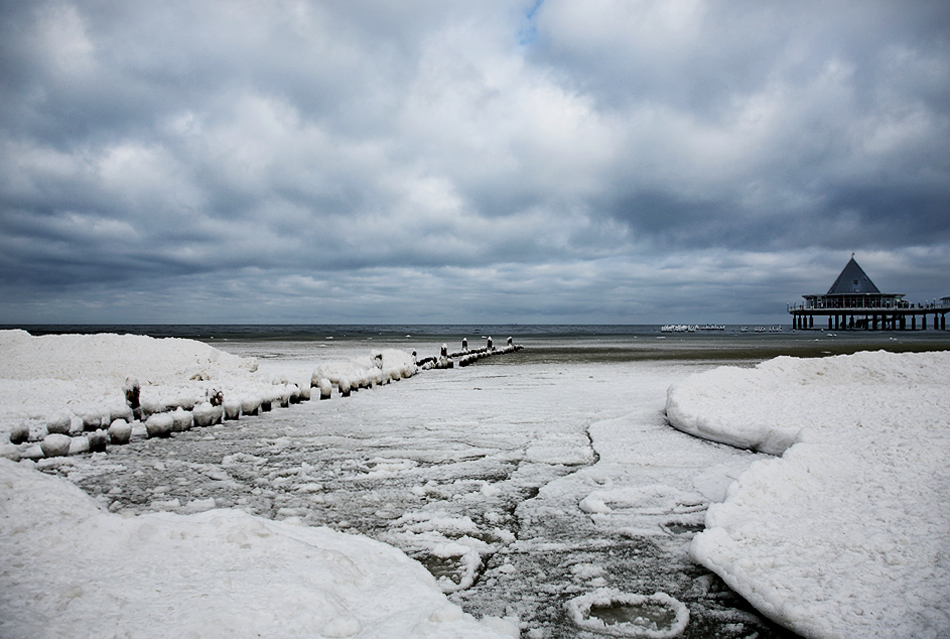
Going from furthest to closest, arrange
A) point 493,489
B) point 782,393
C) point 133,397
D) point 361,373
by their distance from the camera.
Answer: point 361,373, point 133,397, point 782,393, point 493,489

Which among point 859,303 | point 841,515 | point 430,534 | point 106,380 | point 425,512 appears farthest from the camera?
point 859,303

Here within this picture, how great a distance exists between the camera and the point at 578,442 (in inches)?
273

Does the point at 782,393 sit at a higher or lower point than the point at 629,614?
higher

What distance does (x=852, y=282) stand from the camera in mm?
72562

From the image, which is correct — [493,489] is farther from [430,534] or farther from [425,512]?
[430,534]

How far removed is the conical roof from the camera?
71.8 m

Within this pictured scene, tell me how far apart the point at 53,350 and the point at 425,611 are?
17.6 metres

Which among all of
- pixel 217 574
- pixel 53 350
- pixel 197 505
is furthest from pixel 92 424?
pixel 53 350

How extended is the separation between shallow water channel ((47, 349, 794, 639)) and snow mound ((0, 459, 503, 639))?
0.42 meters

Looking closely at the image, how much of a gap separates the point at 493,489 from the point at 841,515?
8.80 feet

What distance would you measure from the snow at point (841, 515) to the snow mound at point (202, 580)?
68.0 inches

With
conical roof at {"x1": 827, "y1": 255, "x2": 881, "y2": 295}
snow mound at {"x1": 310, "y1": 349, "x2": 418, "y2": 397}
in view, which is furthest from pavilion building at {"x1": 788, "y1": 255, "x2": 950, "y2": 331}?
snow mound at {"x1": 310, "y1": 349, "x2": 418, "y2": 397}

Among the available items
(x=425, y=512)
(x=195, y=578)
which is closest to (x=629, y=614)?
(x=425, y=512)

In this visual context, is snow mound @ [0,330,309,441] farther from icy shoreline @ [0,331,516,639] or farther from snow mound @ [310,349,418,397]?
icy shoreline @ [0,331,516,639]
